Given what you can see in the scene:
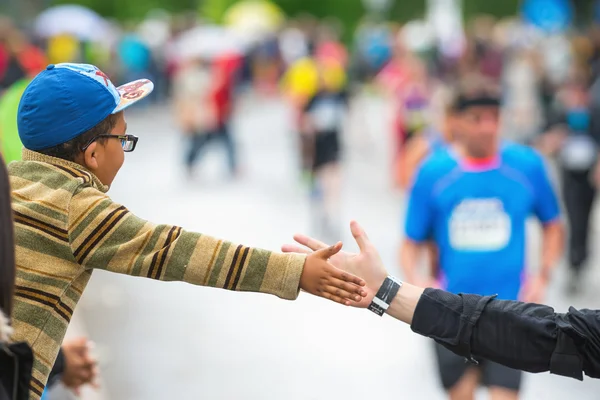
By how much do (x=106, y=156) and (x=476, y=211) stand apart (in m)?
2.52

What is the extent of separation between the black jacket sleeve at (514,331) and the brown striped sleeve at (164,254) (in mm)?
621

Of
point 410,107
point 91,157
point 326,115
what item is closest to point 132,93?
point 91,157

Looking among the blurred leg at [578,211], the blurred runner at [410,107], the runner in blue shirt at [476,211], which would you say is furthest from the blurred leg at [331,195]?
the runner in blue shirt at [476,211]

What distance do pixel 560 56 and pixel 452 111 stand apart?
655 inches

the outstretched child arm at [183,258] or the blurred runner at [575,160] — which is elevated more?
the blurred runner at [575,160]

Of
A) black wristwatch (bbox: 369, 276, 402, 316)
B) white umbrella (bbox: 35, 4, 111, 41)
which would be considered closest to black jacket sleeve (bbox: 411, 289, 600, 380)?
black wristwatch (bbox: 369, 276, 402, 316)

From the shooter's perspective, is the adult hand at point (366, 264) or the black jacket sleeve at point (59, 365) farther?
the black jacket sleeve at point (59, 365)

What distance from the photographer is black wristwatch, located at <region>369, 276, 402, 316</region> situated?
3.23 metres

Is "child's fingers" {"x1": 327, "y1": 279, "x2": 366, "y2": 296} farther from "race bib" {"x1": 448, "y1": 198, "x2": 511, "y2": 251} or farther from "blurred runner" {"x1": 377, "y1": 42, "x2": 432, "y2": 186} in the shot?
"blurred runner" {"x1": 377, "y1": 42, "x2": 432, "y2": 186}

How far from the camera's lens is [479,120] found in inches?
198

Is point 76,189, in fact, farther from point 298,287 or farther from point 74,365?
point 74,365

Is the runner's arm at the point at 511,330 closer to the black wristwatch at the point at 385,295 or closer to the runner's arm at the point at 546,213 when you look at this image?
the black wristwatch at the point at 385,295

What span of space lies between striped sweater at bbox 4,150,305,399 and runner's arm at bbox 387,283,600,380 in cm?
61

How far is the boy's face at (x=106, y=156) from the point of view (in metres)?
2.78
